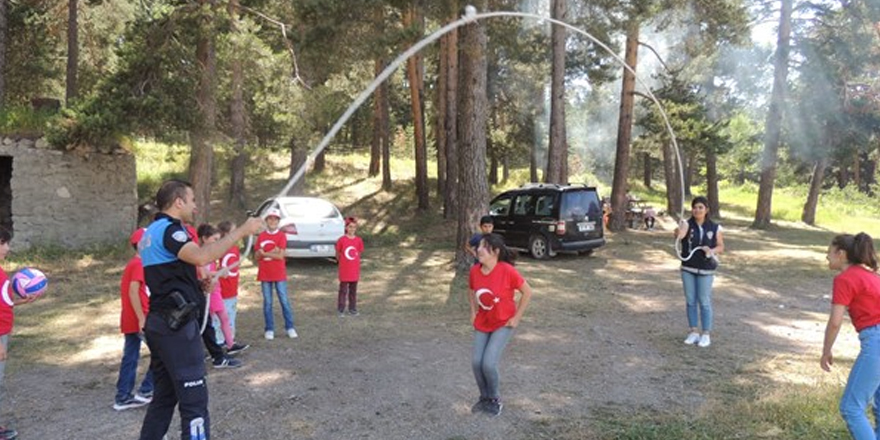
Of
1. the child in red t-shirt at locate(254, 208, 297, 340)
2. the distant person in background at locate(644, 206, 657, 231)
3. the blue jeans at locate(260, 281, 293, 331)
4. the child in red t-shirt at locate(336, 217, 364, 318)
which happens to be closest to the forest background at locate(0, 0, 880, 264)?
the distant person in background at locate(644, 206, 657, 231)

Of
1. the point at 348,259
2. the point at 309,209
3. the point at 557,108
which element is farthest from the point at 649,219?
the point at 348,259

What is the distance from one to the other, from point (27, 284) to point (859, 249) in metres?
5.71

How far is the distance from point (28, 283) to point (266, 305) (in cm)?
293

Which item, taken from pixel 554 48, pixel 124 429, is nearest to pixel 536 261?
pixel 554 48

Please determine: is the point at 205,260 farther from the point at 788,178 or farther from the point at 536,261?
the point at 788,178

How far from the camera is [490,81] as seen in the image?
29500 mm

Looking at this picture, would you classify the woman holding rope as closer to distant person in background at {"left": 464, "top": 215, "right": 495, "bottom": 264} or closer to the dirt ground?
the dirt ground

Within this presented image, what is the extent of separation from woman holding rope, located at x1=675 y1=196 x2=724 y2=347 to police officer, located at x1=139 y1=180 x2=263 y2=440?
523 cm

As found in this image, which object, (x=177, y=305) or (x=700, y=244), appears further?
(x=700, y=244)

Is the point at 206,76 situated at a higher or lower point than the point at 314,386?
higher

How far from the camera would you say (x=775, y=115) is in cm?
2302

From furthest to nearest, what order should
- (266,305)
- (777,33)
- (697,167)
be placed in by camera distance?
1. (697,167)
2. (777,33)
3. (266,305)

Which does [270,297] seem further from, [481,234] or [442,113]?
[442,113]

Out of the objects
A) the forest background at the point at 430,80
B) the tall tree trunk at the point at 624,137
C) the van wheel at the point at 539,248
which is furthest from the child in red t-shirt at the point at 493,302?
the tall tree trunk at the point at 624,137
